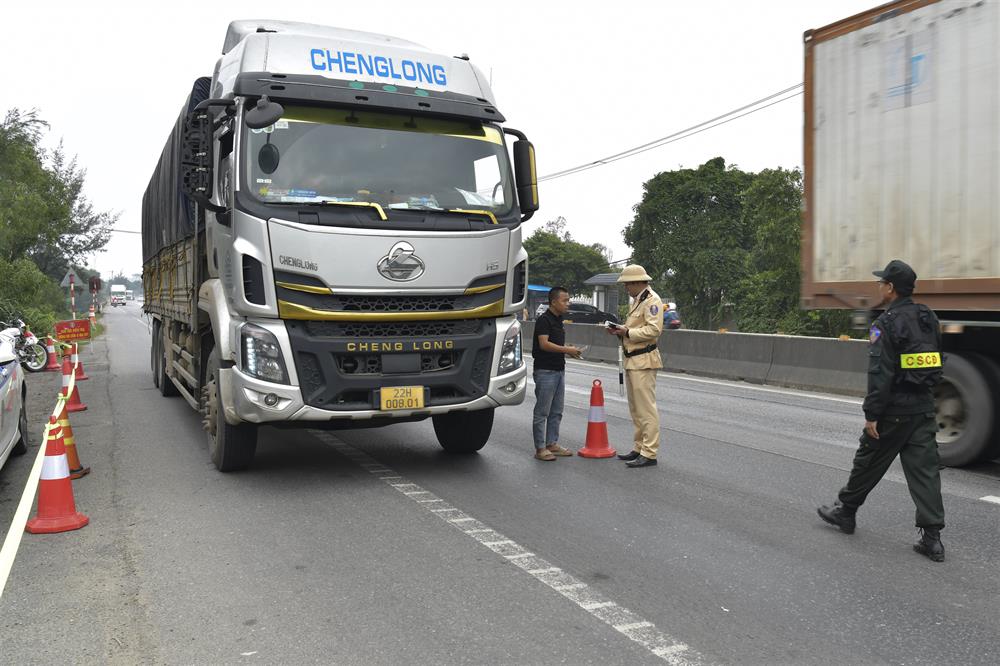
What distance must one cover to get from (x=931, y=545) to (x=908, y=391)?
89cm

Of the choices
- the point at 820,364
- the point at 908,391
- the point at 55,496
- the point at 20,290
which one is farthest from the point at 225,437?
the point at 20,290

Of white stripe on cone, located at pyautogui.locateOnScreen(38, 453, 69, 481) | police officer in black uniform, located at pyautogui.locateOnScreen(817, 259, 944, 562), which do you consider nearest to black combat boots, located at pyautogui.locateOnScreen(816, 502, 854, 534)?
police officer in black uniform, located at pyautogui.locateOnScreen(817, 259, 944, 562)

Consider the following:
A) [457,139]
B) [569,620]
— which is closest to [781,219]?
[457,139]

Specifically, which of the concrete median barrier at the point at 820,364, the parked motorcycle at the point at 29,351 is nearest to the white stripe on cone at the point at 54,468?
the parked motorcycle at the point at 29,351

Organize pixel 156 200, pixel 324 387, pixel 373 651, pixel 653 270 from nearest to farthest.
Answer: pixel 373 651 < pixel 324 387 < pixel 156 200 < pixel 653 270

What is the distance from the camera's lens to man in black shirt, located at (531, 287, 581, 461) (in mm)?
7637

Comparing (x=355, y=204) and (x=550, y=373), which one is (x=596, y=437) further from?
(x=355, y=204)

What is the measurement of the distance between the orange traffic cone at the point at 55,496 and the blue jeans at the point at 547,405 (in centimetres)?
379

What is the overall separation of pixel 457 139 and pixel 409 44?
5.22 ft

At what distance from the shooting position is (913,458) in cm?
498

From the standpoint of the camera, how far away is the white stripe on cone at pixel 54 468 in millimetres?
5289

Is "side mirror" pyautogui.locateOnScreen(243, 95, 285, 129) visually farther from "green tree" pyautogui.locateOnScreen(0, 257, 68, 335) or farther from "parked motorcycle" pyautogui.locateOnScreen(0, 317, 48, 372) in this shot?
"green tree" pyautogui.locateOnScreen(0, 257, 68, 335)

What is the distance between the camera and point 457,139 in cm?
682

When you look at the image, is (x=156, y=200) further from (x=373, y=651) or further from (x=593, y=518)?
(x=373, y=651)
